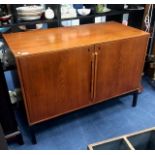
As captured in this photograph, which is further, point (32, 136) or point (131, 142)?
point (32, 136)

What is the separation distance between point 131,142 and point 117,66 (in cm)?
66

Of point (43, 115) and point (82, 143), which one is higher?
point (43, 115)

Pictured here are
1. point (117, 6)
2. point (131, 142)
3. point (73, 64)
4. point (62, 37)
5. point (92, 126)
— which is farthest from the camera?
point (117, 6)

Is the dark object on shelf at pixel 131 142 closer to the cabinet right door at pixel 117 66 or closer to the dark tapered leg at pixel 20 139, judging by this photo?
the cabinet right door at pixel 117 66

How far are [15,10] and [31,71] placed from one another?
1.99 ft

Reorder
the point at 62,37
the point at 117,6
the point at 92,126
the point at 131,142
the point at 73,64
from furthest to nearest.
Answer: the point at 117,6
the point at 92,126
the point at 62,37
the point at 73,64
the point at 131,142

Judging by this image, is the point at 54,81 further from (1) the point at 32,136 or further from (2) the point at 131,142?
(2) the point at 131,142

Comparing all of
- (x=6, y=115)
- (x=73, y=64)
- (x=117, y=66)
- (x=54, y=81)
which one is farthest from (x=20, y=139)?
(x=117, y=66)

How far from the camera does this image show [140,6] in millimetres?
2053

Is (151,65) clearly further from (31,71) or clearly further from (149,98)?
(31,71)

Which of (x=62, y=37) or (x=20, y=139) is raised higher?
(x=62, y=37)

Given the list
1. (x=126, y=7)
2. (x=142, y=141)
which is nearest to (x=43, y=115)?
(x=142, y=141)

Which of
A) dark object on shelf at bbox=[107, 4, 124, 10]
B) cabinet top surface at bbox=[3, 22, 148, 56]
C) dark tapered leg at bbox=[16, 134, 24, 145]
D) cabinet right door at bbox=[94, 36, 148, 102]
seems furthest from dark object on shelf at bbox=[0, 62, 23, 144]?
dark object on shelf at bbox=[107, 4, 124, 10]

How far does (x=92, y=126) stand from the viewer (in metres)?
1.73
